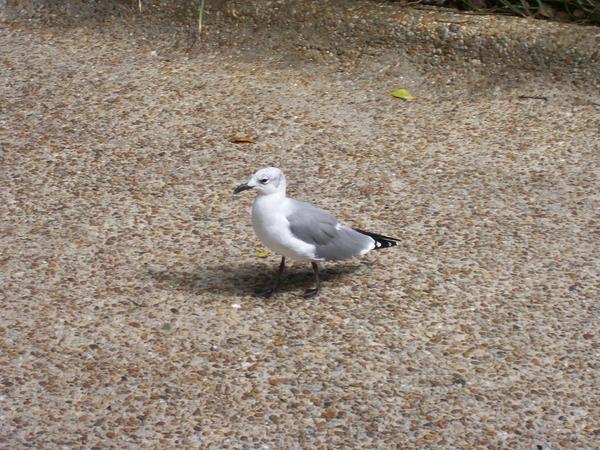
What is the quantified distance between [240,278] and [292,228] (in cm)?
42

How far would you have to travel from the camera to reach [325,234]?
3.92 m

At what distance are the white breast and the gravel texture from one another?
24cm

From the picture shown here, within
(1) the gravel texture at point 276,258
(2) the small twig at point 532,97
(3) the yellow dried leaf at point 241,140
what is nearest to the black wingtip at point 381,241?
(1) the gravel texture at point 276,258

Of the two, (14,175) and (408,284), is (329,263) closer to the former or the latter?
(408,284)

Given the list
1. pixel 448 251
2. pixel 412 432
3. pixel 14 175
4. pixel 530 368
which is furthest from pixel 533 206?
pixel 14 175

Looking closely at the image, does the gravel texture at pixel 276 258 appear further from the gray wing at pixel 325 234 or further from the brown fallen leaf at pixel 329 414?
the gray wing at pixel 325 234

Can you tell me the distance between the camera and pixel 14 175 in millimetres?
4914

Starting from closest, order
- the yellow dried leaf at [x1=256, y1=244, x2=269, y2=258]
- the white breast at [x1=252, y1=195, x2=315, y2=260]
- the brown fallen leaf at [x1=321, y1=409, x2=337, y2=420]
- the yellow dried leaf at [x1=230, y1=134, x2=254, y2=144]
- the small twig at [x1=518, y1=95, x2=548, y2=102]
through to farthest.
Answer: the brown fallen leaf at [x1=321, y1=409, x2=337, y2=420] → the white breast at [x1=252, y1=195, x2=315, y2=260] → the yellow dried leaf at [x1=256, y1=244, x2=269, y2=258] → the yellow dried leaf at [x1=230, y1=134, x2=254, y2=144] → the small twig at [x1=518, y1=95, x2=548, y2=102]

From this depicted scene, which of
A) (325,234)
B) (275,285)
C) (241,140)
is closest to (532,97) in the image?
(241,140)

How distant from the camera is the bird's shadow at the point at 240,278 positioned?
159 inches

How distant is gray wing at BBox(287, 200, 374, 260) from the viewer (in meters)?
3.86

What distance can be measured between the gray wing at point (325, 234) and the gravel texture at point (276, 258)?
0.19 m

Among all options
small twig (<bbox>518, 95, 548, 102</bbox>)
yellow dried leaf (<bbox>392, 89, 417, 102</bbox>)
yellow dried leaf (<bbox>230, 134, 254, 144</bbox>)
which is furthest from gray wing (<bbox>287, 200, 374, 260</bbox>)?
small twig (<bbox>518, 95, 548, 102</bbox>)

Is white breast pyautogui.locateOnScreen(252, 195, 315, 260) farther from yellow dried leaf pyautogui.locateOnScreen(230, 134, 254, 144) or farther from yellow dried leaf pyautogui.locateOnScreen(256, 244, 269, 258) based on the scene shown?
yellow dried leaf pyautogui.locateOnScreen(230, 134, 254, 144)
